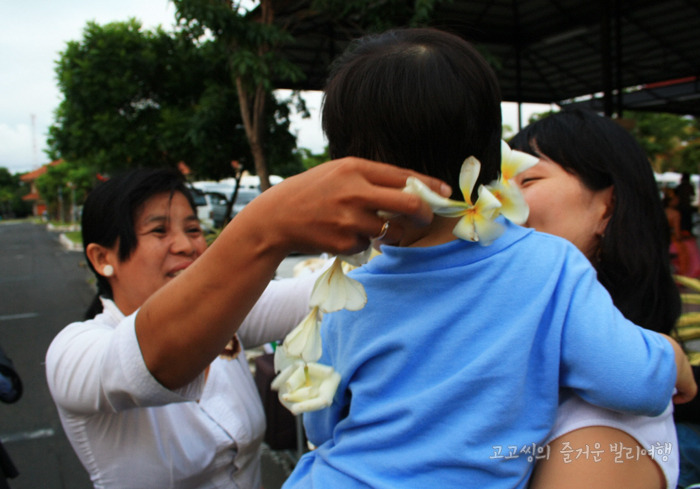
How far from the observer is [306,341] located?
862 mm

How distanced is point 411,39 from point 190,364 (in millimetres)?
691

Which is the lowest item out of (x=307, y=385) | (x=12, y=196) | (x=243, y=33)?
(x=307, y=385)

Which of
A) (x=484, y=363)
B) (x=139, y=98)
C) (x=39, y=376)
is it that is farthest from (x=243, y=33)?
(x=139, y=98)

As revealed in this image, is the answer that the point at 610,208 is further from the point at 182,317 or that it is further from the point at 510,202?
the point at 182,317

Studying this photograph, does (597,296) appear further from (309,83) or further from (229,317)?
(309,83)

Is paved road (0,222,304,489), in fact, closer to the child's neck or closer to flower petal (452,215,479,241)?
the child's neck

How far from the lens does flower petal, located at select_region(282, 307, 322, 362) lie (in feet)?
2.82

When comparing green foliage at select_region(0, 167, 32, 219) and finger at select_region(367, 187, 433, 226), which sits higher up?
green foliage at select_region(0, 167, 32, 219)

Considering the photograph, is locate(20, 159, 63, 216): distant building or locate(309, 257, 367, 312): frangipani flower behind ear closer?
locate(309, 257, 367, 312): frangipani flower behind ear

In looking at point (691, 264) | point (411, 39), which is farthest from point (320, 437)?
point (691, 264)

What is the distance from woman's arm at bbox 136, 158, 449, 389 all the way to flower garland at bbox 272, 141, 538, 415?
0.14ft

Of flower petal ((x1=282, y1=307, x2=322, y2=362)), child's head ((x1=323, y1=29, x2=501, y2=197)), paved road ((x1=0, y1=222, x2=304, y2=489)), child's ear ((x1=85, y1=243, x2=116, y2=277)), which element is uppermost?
child's head ((x1=323, y1=29, x2=501, y2=197))

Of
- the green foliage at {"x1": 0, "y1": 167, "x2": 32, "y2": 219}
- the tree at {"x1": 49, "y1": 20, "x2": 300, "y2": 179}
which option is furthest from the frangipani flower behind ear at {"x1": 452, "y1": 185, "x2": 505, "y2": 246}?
the green foliage at {"x1": 0, "y1": 167, "x2": 32, "y2": 219}

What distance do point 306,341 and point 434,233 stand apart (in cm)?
31
